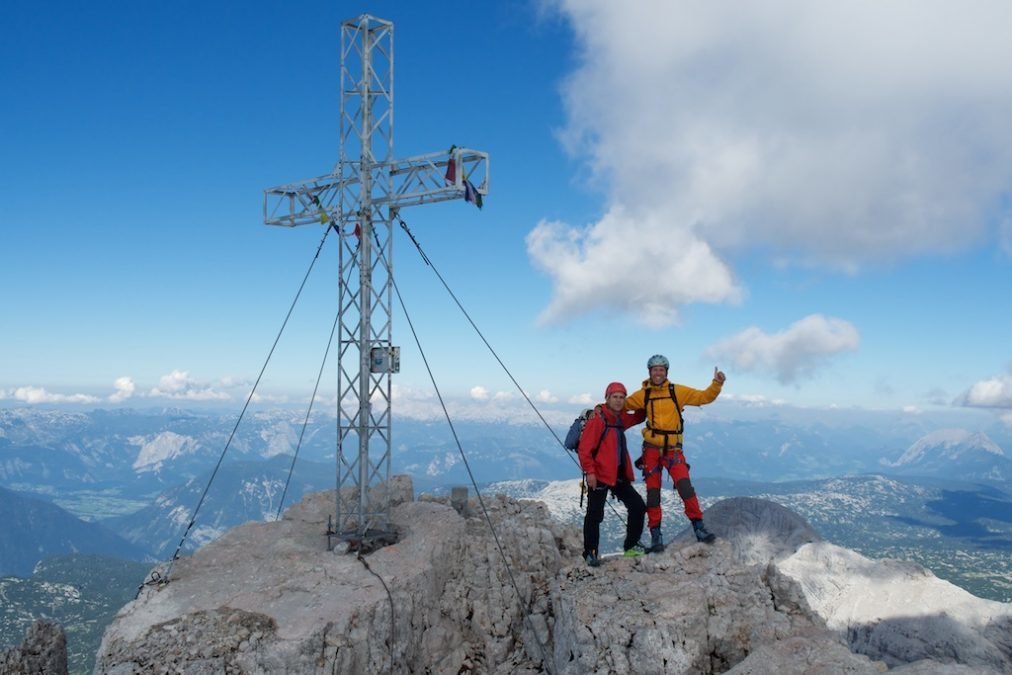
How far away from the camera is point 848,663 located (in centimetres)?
909

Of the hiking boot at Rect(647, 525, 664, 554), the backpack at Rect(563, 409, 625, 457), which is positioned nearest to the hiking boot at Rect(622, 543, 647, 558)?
the hiking boot at Rect(647, 525, 664, 554)

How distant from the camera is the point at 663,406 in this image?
13266 mm

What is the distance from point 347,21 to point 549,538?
14801 mm

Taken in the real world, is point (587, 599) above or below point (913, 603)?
above

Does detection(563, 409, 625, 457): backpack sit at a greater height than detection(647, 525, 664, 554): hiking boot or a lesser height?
greater

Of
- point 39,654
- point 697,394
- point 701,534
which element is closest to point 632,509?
point 701,534

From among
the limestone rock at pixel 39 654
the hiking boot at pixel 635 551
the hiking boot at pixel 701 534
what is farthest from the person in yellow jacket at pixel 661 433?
Answer: the limestone rock at pixel 39 654

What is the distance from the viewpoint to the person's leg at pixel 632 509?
13461 mm

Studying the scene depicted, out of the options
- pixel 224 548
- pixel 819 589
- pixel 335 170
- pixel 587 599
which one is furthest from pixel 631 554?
pixel 819 589

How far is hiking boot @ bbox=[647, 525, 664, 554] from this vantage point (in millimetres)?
13359

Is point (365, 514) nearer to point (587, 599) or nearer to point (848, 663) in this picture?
point (587, 599)

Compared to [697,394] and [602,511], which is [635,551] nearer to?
[602,511]

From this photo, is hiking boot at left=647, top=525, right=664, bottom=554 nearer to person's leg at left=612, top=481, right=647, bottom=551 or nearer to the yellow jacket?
person's leg at left=612, top=481, right=647, bottom=551

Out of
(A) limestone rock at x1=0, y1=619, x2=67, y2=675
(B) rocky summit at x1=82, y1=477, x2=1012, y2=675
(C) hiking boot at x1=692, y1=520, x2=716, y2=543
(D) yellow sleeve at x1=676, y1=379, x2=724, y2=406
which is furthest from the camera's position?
(A) limestone rock at x1=0, y1=619, x2=67, y2=675
